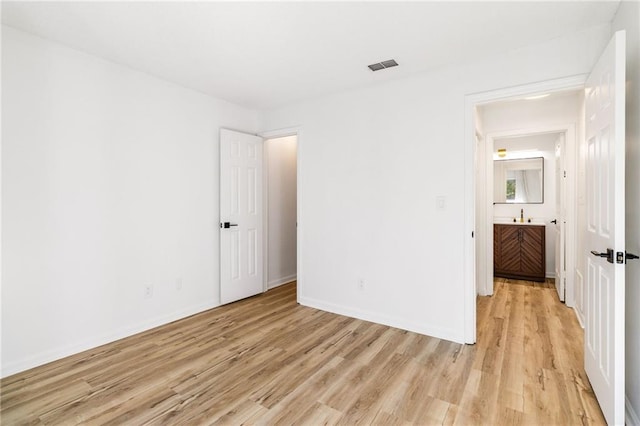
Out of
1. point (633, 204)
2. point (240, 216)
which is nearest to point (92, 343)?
point (240, 216)

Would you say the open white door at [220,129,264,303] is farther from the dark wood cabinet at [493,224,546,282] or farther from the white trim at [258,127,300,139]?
the dark wood cabinet at [493,224,546,282]

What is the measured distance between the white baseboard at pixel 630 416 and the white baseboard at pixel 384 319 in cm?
113

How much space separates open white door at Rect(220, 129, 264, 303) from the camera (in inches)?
150

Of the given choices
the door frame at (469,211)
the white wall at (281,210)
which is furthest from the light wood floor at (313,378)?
the white wall at (281,210)

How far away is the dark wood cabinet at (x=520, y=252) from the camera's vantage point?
189 inches

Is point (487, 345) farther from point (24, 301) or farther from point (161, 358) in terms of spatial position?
point (24, 301)

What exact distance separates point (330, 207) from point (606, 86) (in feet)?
8.17

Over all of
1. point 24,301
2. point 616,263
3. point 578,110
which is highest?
point 578,110

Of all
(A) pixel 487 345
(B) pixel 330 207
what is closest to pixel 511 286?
(A) pixel 487 345

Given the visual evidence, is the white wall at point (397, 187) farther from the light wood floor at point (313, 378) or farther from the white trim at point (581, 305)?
the white trim at point (581, 305)

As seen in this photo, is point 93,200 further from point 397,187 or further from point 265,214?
point 397,187

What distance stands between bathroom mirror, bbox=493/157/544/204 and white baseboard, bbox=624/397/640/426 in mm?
4133

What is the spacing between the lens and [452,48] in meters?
2.56

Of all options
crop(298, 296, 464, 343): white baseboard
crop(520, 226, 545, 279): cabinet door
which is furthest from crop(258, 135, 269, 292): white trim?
crop(520, 226, 545, 279): cabinet door
